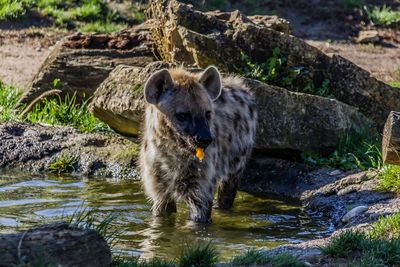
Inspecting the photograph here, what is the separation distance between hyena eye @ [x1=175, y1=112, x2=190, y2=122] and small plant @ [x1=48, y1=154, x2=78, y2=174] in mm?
1993

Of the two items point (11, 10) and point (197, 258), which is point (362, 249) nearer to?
point (197, 258)

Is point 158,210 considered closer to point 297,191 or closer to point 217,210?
point 217,210

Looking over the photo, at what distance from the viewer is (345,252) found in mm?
4172

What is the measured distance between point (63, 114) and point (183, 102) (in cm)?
284

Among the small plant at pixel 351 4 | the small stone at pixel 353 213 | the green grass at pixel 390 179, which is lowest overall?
the small stone at pixel 353 213

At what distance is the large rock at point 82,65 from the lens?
8.01m

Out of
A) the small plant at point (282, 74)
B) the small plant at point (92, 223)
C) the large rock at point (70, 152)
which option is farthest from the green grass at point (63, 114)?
the small plant at point (92, 223)

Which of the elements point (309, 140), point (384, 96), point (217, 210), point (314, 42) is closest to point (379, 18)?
point (314, 42)

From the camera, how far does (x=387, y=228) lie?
4605 millimetres

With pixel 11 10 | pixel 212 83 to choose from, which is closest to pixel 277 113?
pixel 212 83

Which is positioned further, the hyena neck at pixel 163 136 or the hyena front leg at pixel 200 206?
the hyena front leg at pixel 200 206

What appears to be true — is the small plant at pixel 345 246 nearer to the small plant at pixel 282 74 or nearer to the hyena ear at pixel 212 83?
the hyena ear at pixel 212 83

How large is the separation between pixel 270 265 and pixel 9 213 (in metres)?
2.23

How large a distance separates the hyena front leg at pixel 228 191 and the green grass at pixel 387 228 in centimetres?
170
